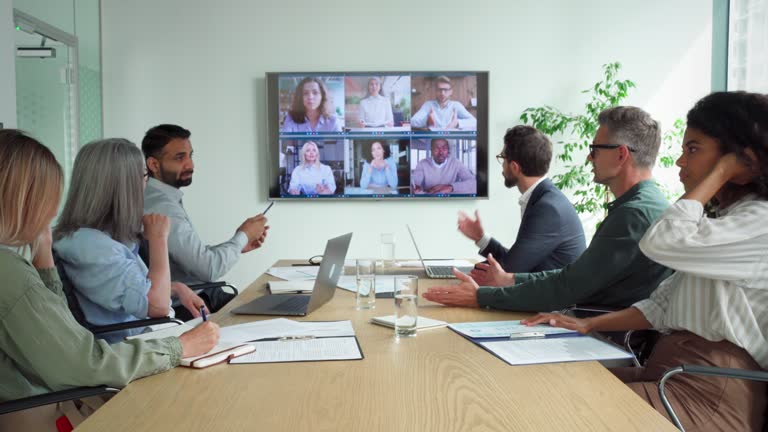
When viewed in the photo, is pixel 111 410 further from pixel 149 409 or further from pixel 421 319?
pixel 421 319

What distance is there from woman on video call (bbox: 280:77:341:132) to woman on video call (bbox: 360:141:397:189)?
12.8 inches

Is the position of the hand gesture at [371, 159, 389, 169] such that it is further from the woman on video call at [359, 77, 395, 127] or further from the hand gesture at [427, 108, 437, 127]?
the hand gesture at [427, 108, 437, 127]

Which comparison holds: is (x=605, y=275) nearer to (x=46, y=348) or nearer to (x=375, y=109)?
(x=46, y=348)

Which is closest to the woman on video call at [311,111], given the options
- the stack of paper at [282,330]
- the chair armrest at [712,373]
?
the stack of paper at [282,330]

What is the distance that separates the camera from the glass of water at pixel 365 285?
2332mm

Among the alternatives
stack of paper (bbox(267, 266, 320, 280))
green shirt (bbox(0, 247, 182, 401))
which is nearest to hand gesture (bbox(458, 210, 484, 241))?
stack of paper (bbox(267, 266, 320, 280))

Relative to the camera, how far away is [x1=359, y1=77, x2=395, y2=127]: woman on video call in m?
5.31

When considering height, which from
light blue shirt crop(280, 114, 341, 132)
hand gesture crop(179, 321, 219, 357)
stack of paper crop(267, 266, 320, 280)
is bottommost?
stack of paper crop(267, 266, 320, 280)

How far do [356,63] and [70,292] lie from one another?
3.46m

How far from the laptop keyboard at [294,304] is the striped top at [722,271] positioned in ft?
3.62

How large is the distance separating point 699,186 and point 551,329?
0.53 metres

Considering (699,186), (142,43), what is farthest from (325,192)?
(699,186)

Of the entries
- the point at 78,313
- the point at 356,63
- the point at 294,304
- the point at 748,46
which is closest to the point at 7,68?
the point at 356,63

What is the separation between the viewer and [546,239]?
9.95 feet
